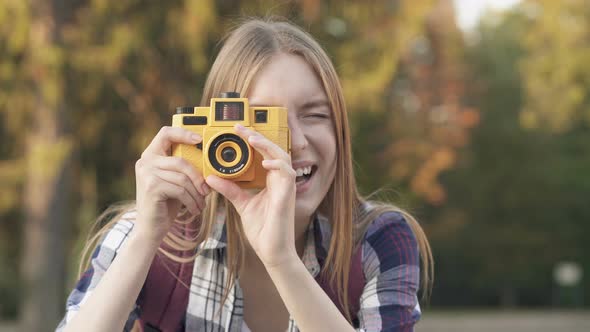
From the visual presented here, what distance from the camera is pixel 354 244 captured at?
2.51 m

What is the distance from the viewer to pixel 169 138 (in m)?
2.18

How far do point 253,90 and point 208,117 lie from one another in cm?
26

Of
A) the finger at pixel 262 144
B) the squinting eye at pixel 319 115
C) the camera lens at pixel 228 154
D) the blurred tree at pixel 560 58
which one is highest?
the blurred tree at pixel 560 58

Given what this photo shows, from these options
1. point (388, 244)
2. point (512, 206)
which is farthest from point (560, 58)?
point (512, 206)

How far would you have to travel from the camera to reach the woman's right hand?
217cm

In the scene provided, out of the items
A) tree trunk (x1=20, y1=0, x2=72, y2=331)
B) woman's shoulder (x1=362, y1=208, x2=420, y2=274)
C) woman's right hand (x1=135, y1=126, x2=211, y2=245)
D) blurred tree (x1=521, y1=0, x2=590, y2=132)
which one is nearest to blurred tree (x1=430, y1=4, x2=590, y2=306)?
blurred tree (x1=521, y1=0, x2=590, y2=132)

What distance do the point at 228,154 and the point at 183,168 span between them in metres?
0.13

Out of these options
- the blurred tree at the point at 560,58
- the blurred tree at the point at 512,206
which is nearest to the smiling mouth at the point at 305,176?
the blurred tree at the point at 560,58

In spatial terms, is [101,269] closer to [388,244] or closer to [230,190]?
[230,190]

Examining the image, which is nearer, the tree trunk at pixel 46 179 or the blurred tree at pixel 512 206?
the tree trunk at pixel 46 179

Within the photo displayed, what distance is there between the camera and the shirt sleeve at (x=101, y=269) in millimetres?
2381

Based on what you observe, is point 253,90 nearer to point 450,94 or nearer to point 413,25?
point 413,25

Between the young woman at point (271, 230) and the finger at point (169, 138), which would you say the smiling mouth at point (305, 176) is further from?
the finger at point (169, 138)

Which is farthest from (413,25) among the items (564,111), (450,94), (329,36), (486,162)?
(486,162)
